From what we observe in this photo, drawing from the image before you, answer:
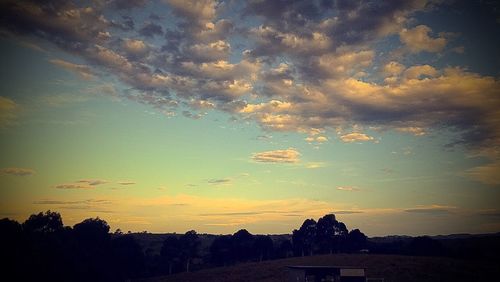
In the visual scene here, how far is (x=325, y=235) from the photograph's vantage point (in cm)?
12962

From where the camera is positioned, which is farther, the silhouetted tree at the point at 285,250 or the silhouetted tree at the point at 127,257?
the silhouetted tree at the point at 285,250

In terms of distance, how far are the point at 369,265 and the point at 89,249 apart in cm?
6675

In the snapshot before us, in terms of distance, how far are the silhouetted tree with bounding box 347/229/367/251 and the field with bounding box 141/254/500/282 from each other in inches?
1045

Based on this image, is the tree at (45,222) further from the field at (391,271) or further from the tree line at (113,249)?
the field at (391,271)

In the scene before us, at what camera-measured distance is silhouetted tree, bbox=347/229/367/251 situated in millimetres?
126562

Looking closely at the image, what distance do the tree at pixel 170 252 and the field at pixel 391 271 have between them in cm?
876

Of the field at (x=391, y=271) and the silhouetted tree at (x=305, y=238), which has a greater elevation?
the silhouetted tree at (x=305, y=238)

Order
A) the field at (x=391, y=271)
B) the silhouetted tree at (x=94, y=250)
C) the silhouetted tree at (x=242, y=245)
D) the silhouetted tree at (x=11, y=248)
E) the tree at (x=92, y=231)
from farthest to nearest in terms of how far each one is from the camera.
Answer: the silhouetted tree at (x=242, y=245) → the tree at (x=92, y=231) → the silhouetted tree at (x=94, y=250) → the field at (x=391, y=271) → the silhouetted tree at (x=11, y=248)

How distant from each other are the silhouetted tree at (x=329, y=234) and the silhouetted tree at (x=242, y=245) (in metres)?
26.9

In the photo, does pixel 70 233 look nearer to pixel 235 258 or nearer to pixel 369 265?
pixel 235 258

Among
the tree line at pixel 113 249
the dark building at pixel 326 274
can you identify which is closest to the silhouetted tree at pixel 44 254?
the tree line at pixel 113 249

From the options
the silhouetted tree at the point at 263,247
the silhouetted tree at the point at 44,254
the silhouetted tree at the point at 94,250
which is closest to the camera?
the silhouetted tree at the point at 44,254

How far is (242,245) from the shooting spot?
380ft

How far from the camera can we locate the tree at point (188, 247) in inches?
4336
